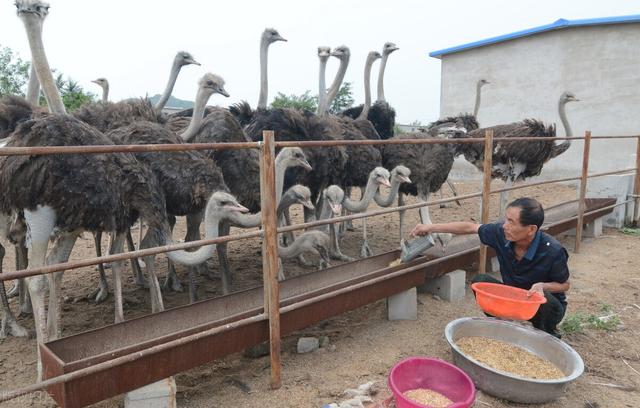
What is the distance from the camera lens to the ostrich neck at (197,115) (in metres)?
4.79

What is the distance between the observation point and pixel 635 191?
6750 mm

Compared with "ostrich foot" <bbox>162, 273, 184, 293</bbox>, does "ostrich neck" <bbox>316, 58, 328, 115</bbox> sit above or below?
above

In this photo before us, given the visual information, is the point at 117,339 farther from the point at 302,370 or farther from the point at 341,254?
the point at 341,254

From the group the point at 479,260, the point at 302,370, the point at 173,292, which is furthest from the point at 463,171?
the point at 302,370

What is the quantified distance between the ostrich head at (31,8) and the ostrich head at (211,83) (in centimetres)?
147

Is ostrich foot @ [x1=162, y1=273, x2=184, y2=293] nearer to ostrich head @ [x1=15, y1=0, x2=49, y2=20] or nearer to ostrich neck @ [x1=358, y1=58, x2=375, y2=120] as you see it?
ostrich head @ [x1=15, y1=0, x2=49, y2=20]

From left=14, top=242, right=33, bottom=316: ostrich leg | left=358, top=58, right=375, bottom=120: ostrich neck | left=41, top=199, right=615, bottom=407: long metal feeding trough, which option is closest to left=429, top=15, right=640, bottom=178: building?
left=358, top=58, right=375, bottom=120: ostrich neck

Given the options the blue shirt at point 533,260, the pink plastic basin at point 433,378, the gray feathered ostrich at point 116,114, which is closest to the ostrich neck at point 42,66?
the gray feathered ostrich at point 116,114

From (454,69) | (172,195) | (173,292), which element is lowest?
(173,292)

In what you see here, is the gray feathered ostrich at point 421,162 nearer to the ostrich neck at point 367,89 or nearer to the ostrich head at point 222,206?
the ostrich neck at point 367,89

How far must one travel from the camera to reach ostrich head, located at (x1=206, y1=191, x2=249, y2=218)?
333cm

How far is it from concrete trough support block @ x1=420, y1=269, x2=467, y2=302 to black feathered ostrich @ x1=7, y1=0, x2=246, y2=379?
5.65 ft

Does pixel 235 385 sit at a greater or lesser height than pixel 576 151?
lesser

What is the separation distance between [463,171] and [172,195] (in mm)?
11100
